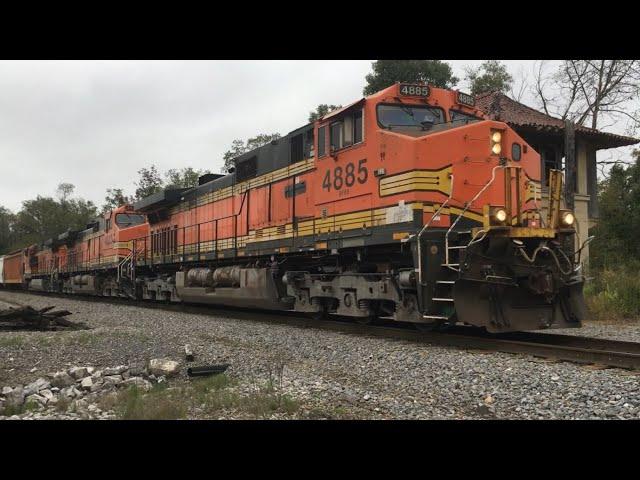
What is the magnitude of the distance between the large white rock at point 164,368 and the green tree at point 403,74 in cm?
2530

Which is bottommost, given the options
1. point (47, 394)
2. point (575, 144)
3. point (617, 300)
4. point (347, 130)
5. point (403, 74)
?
Answer: point (47, 394)

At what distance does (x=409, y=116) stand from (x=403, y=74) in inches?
886

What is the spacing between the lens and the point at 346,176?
945 cm

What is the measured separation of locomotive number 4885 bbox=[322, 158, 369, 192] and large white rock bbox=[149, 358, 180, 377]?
171 inches

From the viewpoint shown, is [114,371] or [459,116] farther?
[459,116]

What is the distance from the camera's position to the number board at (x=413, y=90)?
8945 mm

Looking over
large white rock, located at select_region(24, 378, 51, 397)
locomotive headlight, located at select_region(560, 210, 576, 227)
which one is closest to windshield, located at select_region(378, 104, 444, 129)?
locomotive headlight, located at select_region(560, 210, 576, 227)

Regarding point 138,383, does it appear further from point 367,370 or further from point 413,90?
point 413,90

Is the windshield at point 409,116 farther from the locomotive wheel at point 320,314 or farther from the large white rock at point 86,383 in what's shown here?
the large white rock at point 86,383

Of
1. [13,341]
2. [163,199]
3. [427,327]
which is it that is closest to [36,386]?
[13,341]

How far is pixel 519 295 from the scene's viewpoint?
7.57 meters

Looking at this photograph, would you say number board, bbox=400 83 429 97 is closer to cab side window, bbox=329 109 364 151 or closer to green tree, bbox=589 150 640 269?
cab side window, bbox=329 109 364 151

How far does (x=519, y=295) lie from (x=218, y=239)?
897 cm

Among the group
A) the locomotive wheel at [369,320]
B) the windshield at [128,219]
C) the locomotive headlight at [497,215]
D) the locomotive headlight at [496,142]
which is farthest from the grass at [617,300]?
the windshield at [128,219]
